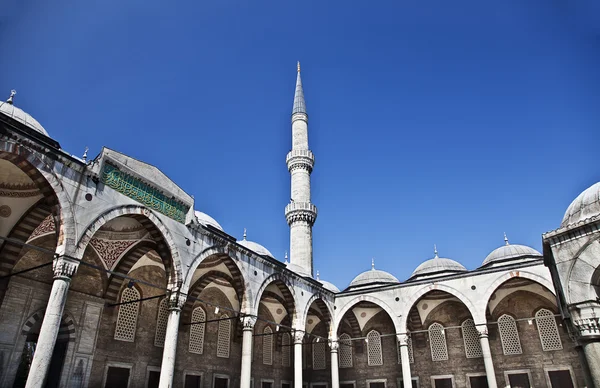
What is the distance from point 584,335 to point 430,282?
449 inches

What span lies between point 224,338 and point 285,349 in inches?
146

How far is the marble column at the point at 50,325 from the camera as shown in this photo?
704cm

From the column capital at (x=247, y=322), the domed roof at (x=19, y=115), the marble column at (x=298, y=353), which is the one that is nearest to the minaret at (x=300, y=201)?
the marble column at (x=298, y=353)

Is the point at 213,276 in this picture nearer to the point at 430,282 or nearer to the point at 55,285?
the point at 55,285

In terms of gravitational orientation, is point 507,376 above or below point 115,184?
below

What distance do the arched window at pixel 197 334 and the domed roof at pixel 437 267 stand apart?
10.8 m

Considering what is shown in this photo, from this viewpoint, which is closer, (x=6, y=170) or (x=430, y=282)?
(x=6, y=170)

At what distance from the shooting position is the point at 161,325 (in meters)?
13.8

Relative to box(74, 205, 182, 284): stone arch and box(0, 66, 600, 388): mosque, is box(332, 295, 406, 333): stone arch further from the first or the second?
box(74, 205, 182, 284): stone arch

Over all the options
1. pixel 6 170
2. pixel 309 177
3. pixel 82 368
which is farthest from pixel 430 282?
pixel 6 170

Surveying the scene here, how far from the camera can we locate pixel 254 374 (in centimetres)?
1652

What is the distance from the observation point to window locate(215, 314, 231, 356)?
1555 centimetres

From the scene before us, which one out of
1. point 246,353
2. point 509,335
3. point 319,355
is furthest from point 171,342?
point 509,335

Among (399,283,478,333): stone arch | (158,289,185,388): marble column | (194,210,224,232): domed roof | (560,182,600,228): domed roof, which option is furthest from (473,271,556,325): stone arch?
(158,289,185,388): marble column
